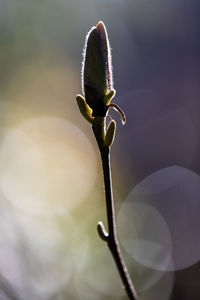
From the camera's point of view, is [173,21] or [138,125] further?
[173,21]

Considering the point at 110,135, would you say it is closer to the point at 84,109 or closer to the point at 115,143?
the point at 84,109

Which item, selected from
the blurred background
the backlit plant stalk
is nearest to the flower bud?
the backlit plant stalk

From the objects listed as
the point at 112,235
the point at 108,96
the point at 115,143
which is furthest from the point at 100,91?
the point at 115,143

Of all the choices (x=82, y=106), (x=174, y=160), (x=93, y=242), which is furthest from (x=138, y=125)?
(x=82, y=106)

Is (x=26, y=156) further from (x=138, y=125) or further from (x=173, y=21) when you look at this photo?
(x=173, y=21)

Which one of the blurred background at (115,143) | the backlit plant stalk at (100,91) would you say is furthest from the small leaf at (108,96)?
the blurred background at (115,143)

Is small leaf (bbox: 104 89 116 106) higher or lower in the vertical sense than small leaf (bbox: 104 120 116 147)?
higher

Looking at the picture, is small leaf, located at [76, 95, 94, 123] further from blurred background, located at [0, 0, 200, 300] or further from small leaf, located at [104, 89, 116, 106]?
blurred background, located at [0, 0, 200, 300]

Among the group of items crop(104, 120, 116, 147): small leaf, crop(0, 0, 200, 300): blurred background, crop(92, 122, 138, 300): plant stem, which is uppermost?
crop(104, 120, 116, 147): small leaf
